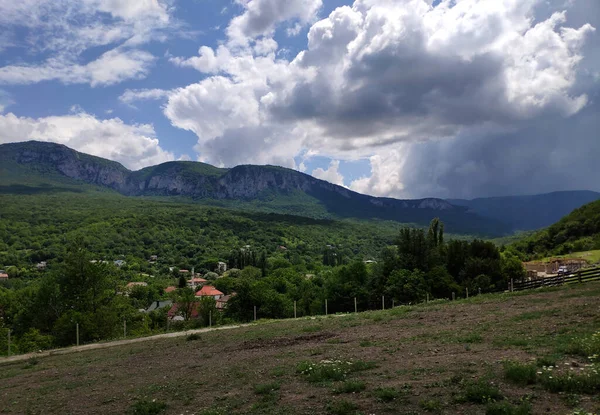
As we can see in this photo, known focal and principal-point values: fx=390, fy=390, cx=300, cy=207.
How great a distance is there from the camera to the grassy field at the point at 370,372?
7512mm

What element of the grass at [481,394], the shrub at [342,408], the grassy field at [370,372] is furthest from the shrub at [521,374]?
the shrub at [342,408]

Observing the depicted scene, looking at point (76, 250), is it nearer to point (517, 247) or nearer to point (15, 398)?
point (15, 398)

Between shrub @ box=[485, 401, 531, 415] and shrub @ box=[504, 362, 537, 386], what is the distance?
1.31 meters

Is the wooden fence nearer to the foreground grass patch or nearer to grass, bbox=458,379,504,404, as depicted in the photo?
the foreground grass patch

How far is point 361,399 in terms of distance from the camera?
26.9 ft

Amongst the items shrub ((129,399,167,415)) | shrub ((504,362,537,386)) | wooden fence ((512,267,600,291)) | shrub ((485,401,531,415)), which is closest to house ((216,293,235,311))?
wooden fence ((512,267,600,291))

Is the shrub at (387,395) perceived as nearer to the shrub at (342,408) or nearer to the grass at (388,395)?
the grass at (388,395)

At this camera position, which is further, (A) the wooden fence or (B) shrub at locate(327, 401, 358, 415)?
(A) the wooden fence

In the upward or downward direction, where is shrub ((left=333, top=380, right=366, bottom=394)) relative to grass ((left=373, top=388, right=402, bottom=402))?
downward

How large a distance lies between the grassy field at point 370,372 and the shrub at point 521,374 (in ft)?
0.07

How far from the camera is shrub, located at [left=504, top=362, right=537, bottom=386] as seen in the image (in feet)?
25.6

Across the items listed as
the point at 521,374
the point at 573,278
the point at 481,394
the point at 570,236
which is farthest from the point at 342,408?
the point at 570,236

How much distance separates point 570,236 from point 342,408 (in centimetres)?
12663

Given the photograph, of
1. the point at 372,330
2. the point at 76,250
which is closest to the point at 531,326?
the point at 372,330
